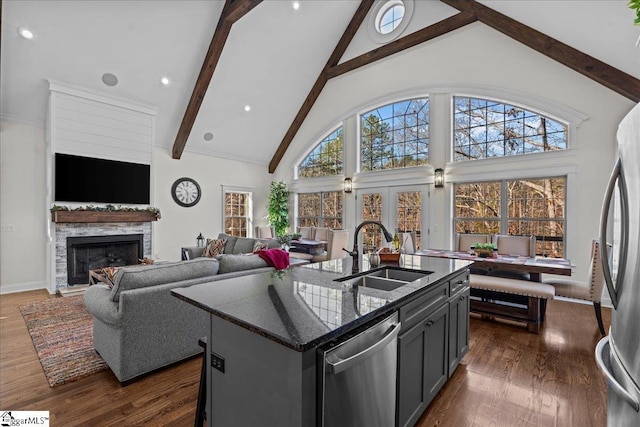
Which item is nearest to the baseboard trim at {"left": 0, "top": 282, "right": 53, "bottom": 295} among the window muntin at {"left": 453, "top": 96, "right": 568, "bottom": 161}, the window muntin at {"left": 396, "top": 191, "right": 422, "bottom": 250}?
the window muntin at {"left": 396, "top": 191, "right": 422, "bottom": 250}

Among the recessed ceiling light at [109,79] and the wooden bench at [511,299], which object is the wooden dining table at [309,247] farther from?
the recessed ceiling light at [109,79]

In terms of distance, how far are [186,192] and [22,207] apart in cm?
301

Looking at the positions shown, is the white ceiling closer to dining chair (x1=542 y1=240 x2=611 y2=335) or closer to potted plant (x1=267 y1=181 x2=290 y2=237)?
potted plant (x1=267 y1=181 x2=290 y2=237)

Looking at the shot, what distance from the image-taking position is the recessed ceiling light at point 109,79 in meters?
5.44

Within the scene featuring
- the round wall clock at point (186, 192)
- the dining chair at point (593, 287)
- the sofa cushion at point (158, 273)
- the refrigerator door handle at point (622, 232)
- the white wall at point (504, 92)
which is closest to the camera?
the refrigerator door handle at point (622, 232)

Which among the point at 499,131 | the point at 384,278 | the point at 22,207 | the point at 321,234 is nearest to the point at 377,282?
the point at 384,278

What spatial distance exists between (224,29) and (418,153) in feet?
15.3

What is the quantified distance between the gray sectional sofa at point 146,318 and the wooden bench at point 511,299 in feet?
10.8

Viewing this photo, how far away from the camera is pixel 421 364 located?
1872mm

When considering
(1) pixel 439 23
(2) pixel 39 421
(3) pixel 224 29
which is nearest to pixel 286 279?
(2) pixel 39 421

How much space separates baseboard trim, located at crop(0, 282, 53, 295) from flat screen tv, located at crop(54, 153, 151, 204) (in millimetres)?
1735

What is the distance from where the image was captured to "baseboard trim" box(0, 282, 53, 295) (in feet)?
17.0

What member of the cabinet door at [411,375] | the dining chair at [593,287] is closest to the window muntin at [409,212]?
the dining chair at [593,287]

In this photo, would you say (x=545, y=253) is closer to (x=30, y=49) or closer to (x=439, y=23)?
(x=439, y=23)
